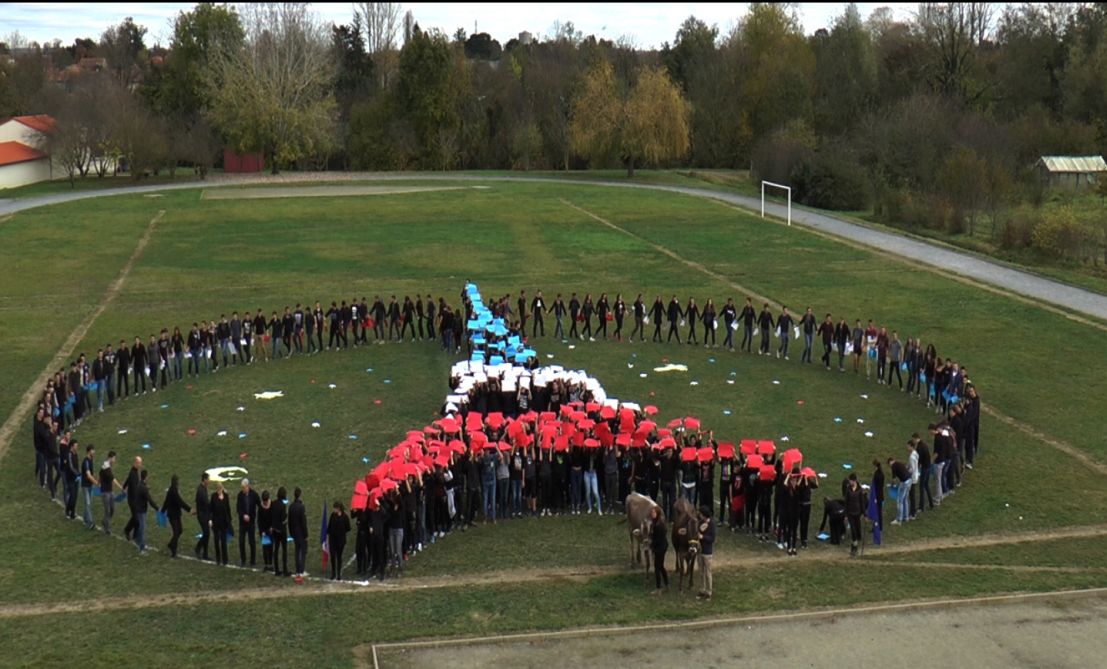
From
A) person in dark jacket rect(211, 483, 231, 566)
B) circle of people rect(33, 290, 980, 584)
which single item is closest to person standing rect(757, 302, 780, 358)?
circle of people rect(33, 290, 980, 584)

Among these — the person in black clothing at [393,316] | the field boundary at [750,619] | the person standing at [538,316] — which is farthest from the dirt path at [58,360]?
the person standing at [538,316]

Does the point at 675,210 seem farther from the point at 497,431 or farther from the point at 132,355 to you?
the point at 497,431

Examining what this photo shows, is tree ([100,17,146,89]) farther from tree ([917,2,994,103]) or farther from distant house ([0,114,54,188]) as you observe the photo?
tree ([917,2,994,103])

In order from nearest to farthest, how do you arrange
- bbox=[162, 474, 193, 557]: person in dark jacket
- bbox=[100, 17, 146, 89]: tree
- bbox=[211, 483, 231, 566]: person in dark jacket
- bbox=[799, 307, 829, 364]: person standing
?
bbox=[211, 483, 231, 566]: person in dark jacket → bbox=[162, 474, 193, 557]: person in dark jacket → bbox=[799, 307, 829, 364]: person standing → bbox=[100, 17, 146, 89]: tree

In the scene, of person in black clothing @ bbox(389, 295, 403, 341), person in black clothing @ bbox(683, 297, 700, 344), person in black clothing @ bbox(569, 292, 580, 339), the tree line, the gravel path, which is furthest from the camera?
the tree line

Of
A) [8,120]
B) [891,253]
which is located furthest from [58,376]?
[8,120]

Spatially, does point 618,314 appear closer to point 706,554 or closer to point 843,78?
point 706,554
